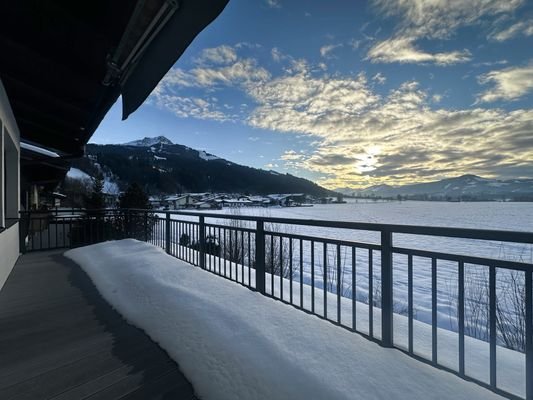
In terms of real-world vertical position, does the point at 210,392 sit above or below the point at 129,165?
below

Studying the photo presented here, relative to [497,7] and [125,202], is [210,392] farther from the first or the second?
[125,202]

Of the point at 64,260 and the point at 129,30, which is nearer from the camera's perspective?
the point at 129,30

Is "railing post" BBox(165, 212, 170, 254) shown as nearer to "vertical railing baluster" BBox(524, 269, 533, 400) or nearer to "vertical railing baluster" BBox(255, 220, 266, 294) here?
"vertical railing baluster" BBox(255, 220, 266, 294)

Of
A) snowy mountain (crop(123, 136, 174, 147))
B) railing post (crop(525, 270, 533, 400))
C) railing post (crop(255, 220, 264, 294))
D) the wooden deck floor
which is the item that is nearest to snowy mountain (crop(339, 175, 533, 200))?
railing post (crop(255, 220, 264, 294))

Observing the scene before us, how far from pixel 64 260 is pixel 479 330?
687 cm

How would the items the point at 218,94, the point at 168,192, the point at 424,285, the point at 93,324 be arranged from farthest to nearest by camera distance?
the point at 168,192, the point at 218,94, the point at 424,285, the point at 93,324

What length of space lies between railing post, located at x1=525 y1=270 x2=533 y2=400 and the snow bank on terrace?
209 mm

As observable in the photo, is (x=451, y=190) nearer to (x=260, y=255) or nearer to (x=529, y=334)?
(x=260, y=255)

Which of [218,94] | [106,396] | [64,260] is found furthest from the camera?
[218,94]

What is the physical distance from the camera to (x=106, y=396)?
1539 millimetres

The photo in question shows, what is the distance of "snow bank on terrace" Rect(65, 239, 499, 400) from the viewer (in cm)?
150

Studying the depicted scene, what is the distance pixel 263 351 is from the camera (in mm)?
1827

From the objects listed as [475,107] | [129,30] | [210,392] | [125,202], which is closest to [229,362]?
[210,392]

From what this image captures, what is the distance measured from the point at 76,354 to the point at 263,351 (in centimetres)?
131
